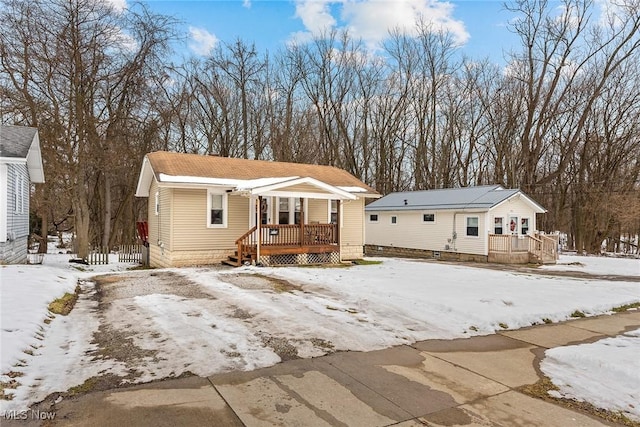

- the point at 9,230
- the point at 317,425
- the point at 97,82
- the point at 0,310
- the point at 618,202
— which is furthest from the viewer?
the point at 618,202

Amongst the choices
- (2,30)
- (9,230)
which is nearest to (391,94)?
(2,30)

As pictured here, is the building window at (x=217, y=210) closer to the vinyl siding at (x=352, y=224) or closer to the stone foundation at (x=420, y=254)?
the vinyl siding at (x=352, y=224)

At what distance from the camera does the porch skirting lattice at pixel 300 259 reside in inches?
517

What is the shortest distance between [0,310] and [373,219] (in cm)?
2242

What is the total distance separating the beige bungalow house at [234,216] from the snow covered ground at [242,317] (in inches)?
104

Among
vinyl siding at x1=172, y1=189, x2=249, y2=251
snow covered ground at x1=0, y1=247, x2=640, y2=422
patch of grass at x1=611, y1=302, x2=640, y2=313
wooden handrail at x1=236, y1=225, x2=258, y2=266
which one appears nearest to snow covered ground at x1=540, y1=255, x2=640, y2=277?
snow covered ground at x1=0, y1=247, x2=640, y2=422

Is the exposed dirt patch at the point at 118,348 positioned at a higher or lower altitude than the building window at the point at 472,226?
lower

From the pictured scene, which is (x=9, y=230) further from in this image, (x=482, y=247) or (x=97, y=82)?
(x=482, y=247)

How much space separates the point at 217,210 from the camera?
45.7 ft

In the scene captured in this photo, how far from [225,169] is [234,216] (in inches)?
90.5

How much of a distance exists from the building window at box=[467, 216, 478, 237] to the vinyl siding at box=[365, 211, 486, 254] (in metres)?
0.20

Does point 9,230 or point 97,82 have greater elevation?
point 97,82

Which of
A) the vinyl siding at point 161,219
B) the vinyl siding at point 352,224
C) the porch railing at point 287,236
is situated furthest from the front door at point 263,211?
the vinyl siding at point 352,224

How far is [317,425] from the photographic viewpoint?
10.0ft
